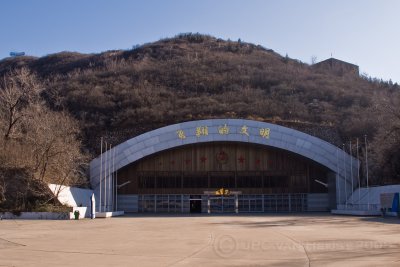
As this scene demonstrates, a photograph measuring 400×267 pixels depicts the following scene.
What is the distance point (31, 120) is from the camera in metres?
45.1

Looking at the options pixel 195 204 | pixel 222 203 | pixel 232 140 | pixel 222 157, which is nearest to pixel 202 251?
pixel 232 140

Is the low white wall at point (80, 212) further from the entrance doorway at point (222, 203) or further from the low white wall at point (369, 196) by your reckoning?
the low white wall at point (369, 196)

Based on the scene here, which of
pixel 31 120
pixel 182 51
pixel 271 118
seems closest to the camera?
pixel 31 120

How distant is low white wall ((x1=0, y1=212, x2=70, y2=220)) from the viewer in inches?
1293

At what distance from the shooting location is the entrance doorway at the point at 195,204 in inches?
1935

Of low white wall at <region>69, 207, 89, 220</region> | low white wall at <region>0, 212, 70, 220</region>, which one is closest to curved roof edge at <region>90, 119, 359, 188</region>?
low white wall at <region>69, 207, 89, 220</region>

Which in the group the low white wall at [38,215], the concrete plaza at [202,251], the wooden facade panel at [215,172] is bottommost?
the low white wall at [38,215]

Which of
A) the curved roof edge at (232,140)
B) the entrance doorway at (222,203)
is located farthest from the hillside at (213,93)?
the entrance doorway at (222,203)

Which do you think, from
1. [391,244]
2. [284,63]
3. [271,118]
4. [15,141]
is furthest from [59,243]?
[284,63]

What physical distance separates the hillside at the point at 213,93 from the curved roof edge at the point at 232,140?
375cm

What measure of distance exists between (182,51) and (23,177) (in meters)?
67.4

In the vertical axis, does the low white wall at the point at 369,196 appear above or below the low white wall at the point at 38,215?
above

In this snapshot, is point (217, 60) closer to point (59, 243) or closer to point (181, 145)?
point (181, 145)

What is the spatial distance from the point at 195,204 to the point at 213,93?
2884 cm
